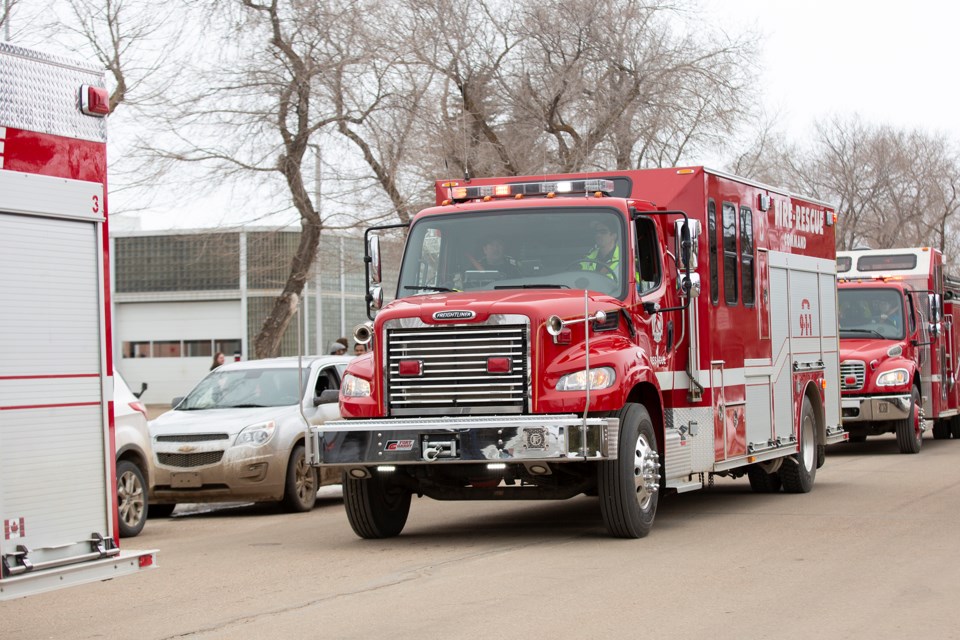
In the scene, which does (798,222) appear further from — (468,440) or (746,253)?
(468,440)

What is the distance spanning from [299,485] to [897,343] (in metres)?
10.8

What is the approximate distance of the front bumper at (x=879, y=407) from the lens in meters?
20.7

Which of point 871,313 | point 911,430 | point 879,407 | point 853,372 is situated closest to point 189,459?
point 853,372

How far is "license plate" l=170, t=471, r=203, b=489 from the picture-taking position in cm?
1437

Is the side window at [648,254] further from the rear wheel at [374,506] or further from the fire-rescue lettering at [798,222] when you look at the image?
the fire-rescue lettering at [798,222]

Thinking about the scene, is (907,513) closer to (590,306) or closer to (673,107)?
(590,306)

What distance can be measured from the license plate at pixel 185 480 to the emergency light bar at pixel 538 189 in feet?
14.5

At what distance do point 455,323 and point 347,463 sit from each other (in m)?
1.37

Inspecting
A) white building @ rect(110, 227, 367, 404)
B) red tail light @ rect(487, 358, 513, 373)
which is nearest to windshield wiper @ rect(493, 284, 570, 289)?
red tail light @ rect(487, 358, 513, 373)

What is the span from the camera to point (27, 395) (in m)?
7.21

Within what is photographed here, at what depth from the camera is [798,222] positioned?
15375 millimetres

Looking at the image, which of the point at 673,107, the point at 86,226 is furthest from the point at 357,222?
the point at 86,226

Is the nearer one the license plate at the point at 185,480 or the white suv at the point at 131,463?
the white suv at the point at 131,463

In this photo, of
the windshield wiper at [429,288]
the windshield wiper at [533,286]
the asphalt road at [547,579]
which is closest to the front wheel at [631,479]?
the asphalt road at [547,579]
